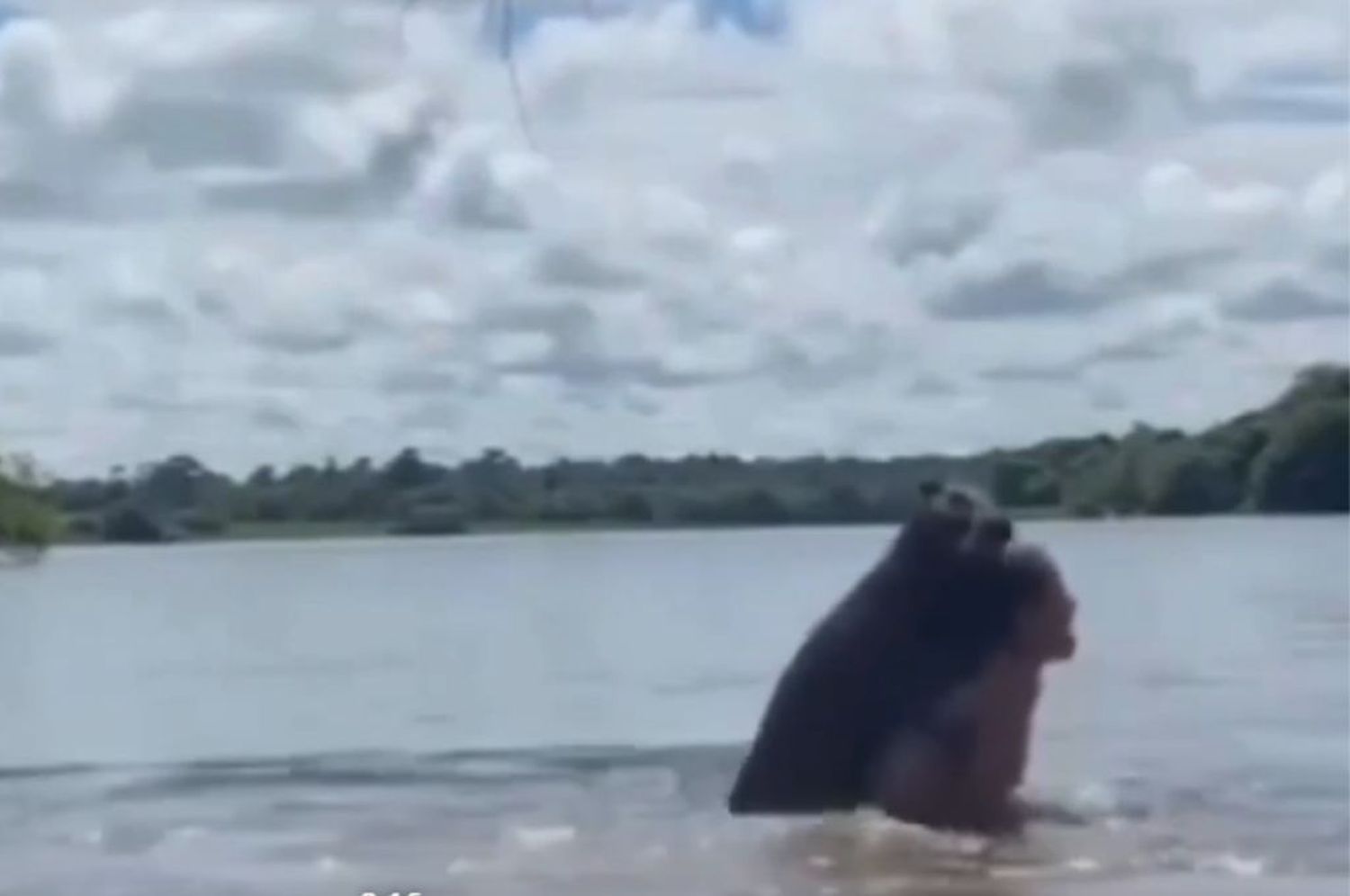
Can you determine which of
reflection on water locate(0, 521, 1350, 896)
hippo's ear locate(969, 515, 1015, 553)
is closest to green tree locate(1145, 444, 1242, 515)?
reflection on water locate(0, 521, 1350, 896)

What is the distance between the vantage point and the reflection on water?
7270mm

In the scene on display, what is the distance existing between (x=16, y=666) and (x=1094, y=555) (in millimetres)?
2652

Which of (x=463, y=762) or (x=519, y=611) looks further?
(x=519, y=611)

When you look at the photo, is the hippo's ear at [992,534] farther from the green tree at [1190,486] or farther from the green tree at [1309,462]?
the green tree at [1309,462]

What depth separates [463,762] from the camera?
795 cm

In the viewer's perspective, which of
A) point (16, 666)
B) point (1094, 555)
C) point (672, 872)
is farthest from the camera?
point (16, 666)

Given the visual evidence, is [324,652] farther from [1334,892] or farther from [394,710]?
[1334,892]

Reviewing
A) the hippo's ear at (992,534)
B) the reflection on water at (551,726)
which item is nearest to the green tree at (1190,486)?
the reflection on water at (551,726)

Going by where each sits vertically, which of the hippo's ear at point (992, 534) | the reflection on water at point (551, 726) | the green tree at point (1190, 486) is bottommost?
the reflection on water at point (551, 726)

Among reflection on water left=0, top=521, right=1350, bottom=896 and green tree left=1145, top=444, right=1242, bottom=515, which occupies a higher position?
green tree left=1145, top=444, right=1242, bottom=515

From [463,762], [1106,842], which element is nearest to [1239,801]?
[1106,842]

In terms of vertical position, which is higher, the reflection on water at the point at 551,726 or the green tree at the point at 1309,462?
the green tree at the point at 1309,462

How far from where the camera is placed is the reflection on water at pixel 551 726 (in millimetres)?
7270

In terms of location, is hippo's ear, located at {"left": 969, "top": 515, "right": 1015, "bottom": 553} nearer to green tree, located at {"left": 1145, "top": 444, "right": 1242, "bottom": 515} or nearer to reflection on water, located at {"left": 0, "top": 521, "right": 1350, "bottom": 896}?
reflection on water, located at {"left": 0, "top": 521, "right": 1350, "bottom": 896}
